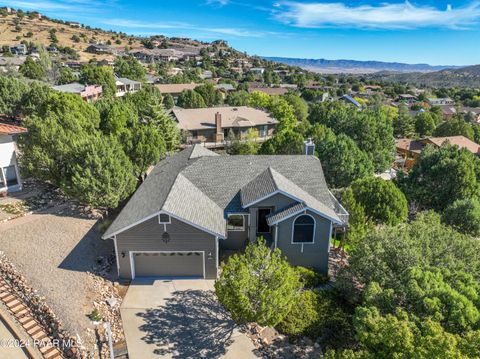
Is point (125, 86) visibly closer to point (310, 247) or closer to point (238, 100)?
point (238, 100)

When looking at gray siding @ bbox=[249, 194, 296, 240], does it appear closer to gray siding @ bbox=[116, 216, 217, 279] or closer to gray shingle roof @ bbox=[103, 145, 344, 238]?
gray shingle roof @ bbox=[103, 145, 344, 238]

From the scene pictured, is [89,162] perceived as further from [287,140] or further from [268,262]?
[287,140]

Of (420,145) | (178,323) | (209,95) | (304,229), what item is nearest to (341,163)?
(304,229)

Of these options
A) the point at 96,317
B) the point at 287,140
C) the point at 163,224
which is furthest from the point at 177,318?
the point at 287,140

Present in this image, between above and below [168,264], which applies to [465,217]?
above

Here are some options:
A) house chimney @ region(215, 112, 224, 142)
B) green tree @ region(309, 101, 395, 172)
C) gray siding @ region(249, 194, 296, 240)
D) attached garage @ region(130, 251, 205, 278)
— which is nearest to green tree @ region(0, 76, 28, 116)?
house chimney @ region(215, 112, 224, 142)

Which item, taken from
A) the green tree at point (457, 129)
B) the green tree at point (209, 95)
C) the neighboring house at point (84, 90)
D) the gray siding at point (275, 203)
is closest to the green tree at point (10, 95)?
the neighboring house at point (84, 90)
